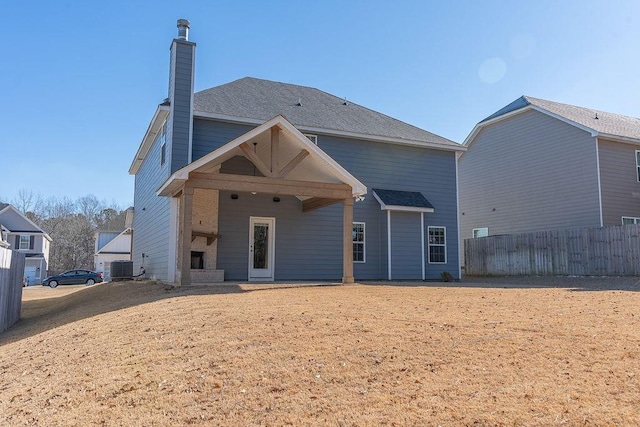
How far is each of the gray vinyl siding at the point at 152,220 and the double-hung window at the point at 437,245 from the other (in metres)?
9.21

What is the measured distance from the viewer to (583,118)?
21594 mm

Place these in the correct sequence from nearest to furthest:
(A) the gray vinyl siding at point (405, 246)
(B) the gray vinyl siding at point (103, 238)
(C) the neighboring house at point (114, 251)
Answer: (A) the gray vinyl siding at point (405, 246) → (C) the neighboring house at point (114, 251) → (B) the gray vinyl siding at point (103, 238)

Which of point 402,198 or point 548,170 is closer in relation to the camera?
point 402,198

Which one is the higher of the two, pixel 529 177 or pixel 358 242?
pixel 529 177

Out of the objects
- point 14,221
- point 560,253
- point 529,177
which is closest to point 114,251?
point 14,221

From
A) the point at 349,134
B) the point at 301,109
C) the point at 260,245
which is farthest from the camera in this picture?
the point at 301,109

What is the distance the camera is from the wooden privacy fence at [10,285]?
1050cm

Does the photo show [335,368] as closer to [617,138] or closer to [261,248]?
[261,248]

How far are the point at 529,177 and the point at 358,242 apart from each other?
1009cm

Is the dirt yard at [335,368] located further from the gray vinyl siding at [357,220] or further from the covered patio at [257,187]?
the gray vinyl siding at [357,220]

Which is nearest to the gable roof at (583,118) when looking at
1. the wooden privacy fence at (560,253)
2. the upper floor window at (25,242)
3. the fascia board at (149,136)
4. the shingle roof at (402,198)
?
the wooden privacy fence at (560,253)

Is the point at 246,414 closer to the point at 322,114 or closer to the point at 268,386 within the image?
the point at 268,386

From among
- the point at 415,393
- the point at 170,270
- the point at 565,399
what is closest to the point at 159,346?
the point at 415,393

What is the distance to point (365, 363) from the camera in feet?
15.5
